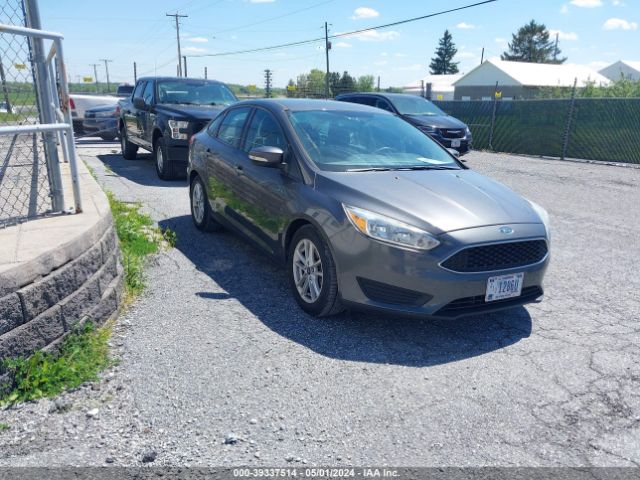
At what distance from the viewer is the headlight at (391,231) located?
11.2 ft

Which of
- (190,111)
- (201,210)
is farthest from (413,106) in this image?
(201,210)

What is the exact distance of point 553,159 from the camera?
15711 millimetres

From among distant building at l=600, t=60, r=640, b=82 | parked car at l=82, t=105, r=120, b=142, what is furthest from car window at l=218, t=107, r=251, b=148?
distant building at l=600, t=60, r=640, b=82

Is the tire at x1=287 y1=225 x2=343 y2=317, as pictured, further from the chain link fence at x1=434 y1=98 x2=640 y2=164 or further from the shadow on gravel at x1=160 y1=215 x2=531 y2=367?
the chain link fence at x1=434 y1=98 x2=640 y2=164

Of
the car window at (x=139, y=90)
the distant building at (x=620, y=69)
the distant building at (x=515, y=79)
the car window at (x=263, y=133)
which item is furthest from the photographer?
the distant building at (x=620, y=69)

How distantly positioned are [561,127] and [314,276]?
1460 cm

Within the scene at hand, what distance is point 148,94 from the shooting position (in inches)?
414

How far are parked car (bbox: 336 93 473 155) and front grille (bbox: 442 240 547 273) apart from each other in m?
9.96

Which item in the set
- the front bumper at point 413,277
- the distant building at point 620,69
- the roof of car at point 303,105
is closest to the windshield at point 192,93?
the roof of car at point 303,105

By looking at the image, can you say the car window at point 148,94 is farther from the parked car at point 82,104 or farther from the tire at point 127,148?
the parked car at point 82,104

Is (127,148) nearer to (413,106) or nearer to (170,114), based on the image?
(170,114)

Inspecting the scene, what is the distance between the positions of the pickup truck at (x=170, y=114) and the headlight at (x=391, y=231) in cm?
618

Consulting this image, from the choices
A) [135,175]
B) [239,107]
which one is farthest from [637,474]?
[135,175]

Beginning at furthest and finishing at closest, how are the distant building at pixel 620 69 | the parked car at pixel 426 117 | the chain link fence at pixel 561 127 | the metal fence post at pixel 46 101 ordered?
the distant building at pixel 620 69 < the chain link fence at pixel 561 127 < the parked car at pixel 426 117 < the metal fence post at pixel 46 101
